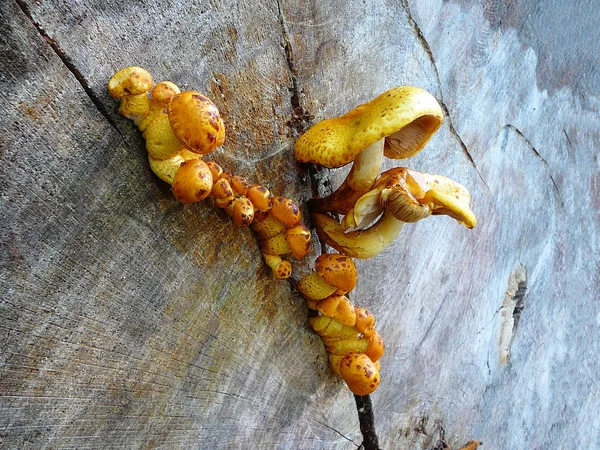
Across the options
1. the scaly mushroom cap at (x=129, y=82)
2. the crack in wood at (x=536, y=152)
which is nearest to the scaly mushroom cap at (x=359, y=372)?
the scaly mushroom cap at (x=129, y=82)

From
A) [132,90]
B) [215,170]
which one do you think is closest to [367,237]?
[215,170]

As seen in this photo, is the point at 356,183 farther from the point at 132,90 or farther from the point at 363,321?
the point at 132,90

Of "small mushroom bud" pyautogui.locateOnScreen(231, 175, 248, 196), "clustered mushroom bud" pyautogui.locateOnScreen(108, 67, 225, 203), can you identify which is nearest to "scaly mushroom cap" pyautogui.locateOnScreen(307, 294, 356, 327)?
"small mushroom bud" pyautogui.locateOnScreen(231, 175, 248, 196)

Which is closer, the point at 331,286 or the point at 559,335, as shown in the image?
the point at 331,286

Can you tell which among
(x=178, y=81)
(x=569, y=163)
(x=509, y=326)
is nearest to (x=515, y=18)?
(x=569, y=163)

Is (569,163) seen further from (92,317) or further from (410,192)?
(92,317)

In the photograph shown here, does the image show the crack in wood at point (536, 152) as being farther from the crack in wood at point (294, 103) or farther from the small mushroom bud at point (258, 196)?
the small mushroom bud at point (258, 196)

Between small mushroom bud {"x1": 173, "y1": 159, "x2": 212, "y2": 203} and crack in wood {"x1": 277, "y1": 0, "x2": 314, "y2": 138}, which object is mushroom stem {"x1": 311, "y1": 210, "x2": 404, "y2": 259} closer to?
crack in wood {"x1": 277, "y1": 0, "x2": 314, "y2": 138}
